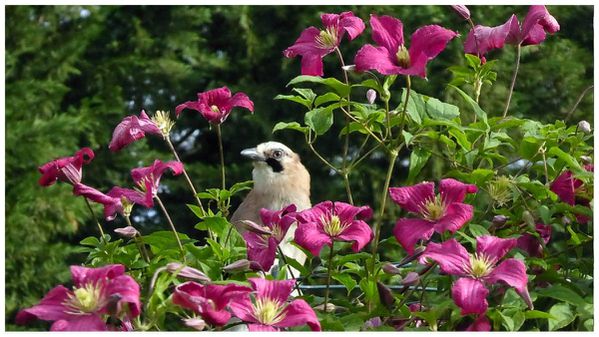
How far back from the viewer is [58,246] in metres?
7.40

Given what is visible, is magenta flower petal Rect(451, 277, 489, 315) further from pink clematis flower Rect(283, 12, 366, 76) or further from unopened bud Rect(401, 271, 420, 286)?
pink clematis flower Rect(283, 12, 366, 76)

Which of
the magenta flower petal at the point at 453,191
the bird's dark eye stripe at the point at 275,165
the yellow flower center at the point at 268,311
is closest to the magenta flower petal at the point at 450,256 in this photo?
the magenta flower petal at the point at 453,191

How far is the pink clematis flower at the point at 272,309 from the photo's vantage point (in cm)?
135

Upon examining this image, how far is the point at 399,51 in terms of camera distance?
160cm

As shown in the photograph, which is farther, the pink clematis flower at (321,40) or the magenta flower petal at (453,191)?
the pink clematis flower at (321,40)

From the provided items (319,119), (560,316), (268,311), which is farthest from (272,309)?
(319,119)

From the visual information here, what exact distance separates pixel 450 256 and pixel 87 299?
46 centimetres

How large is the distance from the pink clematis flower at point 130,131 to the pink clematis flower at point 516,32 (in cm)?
55

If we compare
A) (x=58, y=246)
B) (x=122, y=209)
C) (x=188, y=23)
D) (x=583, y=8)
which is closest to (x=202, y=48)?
(x=188, y=23)

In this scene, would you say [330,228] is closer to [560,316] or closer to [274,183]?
[560,316]

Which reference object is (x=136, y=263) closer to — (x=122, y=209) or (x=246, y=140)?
(x=122, y=209)

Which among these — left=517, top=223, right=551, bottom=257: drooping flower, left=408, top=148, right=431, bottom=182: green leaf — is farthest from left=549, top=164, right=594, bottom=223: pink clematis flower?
left=408, top=148, right=431, bottom=182: green leaf

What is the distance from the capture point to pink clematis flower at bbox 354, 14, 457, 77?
5.15ft

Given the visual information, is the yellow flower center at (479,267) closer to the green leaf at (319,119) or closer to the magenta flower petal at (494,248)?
the magenta flower petal at (494,248)
